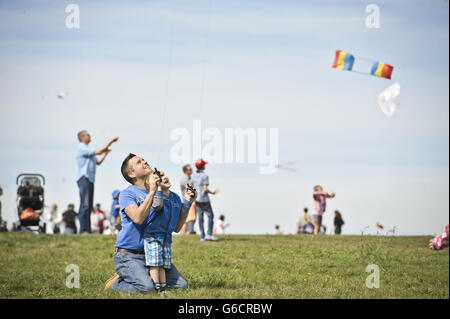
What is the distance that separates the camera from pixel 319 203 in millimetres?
22625

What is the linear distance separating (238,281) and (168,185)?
3.10 metres

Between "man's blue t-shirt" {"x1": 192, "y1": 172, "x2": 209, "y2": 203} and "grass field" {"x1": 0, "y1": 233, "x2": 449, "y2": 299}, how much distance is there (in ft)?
3.42

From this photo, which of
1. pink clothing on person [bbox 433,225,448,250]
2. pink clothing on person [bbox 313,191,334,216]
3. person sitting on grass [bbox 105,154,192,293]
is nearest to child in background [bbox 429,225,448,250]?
pink clothing on person [bbox 433,225,448,250]

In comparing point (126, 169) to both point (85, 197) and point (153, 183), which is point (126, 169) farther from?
point (85, 197)

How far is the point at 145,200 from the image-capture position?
Answer: 906 centimetres

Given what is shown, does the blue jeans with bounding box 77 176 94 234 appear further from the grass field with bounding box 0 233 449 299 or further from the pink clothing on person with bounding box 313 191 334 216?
the pink clothing on person with bounding box 313 191 334 216

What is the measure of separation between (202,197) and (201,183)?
361 mm

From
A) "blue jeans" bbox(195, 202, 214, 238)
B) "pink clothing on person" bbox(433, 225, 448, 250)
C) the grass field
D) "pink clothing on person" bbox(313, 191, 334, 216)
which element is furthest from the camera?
"pink clothing on person" bbox(313, 191, 334, 216)

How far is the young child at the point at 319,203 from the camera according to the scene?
2256cm

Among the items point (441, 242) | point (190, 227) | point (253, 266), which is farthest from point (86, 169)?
point (441, 242)

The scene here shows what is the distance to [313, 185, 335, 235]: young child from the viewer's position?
22562mm

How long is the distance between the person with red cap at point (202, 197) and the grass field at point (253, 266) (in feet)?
1.18

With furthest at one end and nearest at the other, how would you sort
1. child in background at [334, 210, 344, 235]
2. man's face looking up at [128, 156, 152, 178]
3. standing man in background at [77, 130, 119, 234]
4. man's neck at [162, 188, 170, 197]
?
child in background at [334, 210, 344, 235] < standing man in background at [77, 130, 119, 234] < man's face looking up at [128, 156, 152, 178] < man's neck at [162, 188, 170, 197]
